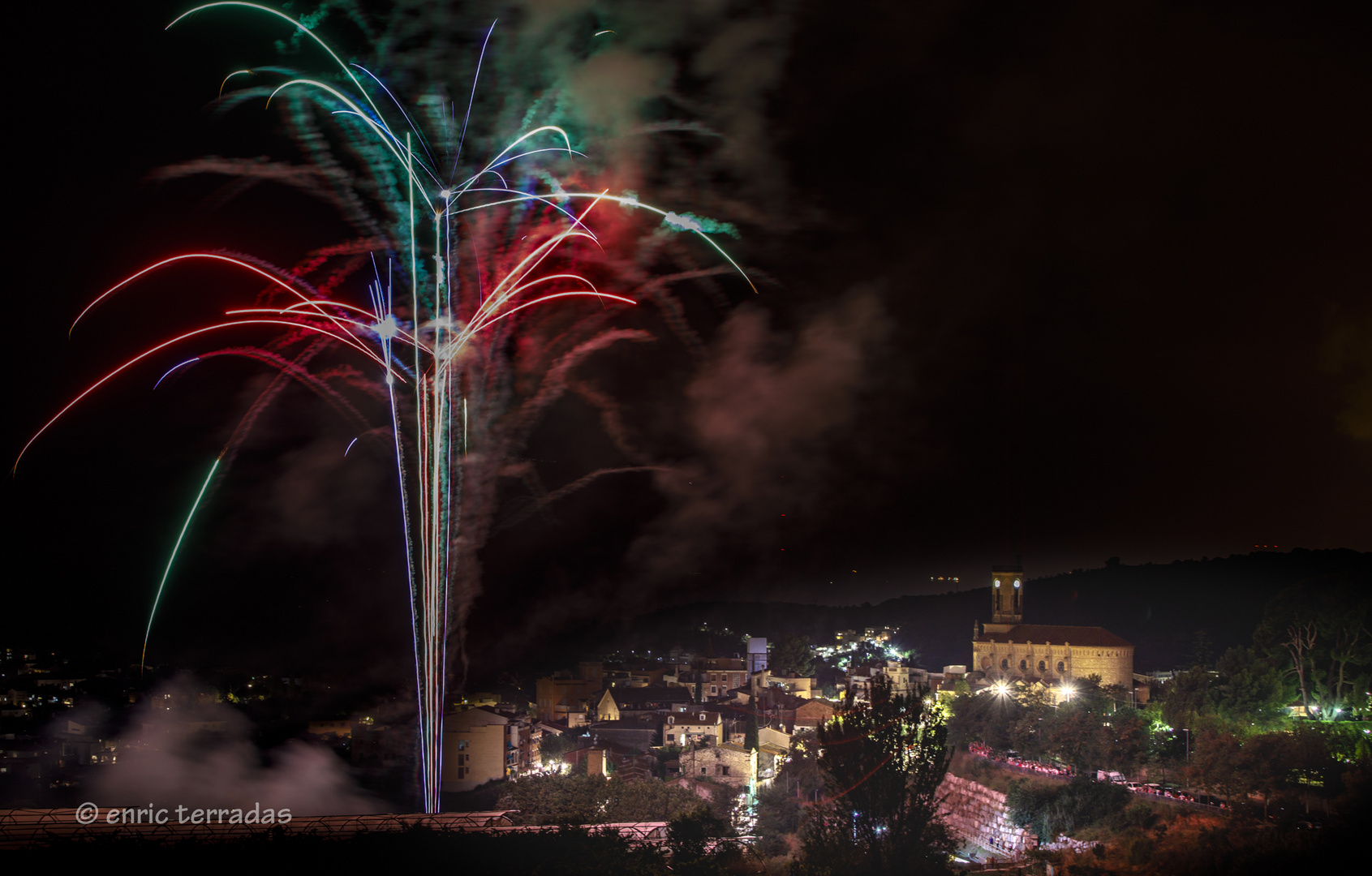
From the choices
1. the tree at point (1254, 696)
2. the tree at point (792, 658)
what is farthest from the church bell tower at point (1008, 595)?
the tree at point (1254, 696)

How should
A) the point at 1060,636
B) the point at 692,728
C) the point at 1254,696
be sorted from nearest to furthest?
1. the point at 1254,696
2. the point at 692,728
3. the point at 1060,636

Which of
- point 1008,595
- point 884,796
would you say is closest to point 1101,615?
point 1008,595

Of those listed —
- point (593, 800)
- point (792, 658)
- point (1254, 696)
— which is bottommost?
point (792, 658)

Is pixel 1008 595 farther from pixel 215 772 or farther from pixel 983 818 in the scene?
pixel 215 772

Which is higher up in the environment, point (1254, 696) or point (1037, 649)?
point (1254, 696)

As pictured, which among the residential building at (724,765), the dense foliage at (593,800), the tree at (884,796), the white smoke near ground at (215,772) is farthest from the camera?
the residential building at (724,765)

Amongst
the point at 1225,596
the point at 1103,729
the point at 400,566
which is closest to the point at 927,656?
the point at 1225,596

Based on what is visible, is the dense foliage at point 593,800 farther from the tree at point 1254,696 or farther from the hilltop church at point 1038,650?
the hilltop church at point 1038,650
